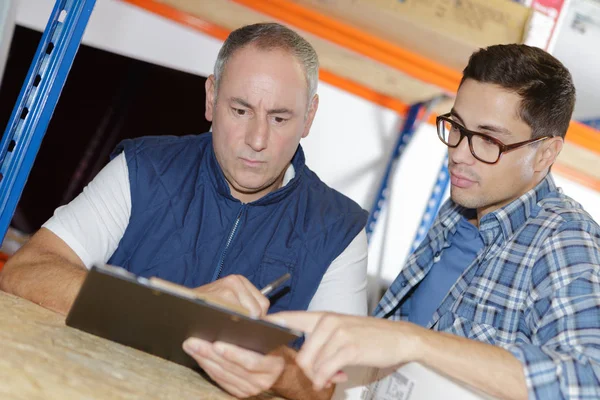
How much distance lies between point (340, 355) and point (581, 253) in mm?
586

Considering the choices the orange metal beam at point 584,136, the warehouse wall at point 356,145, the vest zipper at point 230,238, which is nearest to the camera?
the vest zipper at point 230,238

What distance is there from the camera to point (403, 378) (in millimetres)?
921

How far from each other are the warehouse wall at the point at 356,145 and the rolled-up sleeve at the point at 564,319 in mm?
1919

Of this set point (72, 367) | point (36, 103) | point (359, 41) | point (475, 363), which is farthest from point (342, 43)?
point (72, 367)

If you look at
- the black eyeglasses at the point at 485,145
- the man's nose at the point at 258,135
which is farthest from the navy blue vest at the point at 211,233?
the black eyeglasses at the point at 485,145

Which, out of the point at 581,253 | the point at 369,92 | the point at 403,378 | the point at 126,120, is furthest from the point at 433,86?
the point at 403,378

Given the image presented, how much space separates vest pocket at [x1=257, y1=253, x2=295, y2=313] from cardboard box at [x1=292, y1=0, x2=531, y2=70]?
87cm

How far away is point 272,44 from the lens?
1564 millimetres

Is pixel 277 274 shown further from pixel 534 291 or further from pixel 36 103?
pixel 36 103

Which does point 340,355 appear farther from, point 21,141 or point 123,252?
point 21,141

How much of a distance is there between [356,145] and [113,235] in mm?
1977

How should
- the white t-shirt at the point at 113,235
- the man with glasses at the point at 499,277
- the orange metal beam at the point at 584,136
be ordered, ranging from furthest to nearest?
the orange metal beam at the point at 584,136
the white t-shirt at the point at 113,235
the man with glasses at the point at 499,277

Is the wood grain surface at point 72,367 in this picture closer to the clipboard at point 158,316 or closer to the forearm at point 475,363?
the clipboard at point 158,316

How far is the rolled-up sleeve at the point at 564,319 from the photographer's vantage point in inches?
38.8
